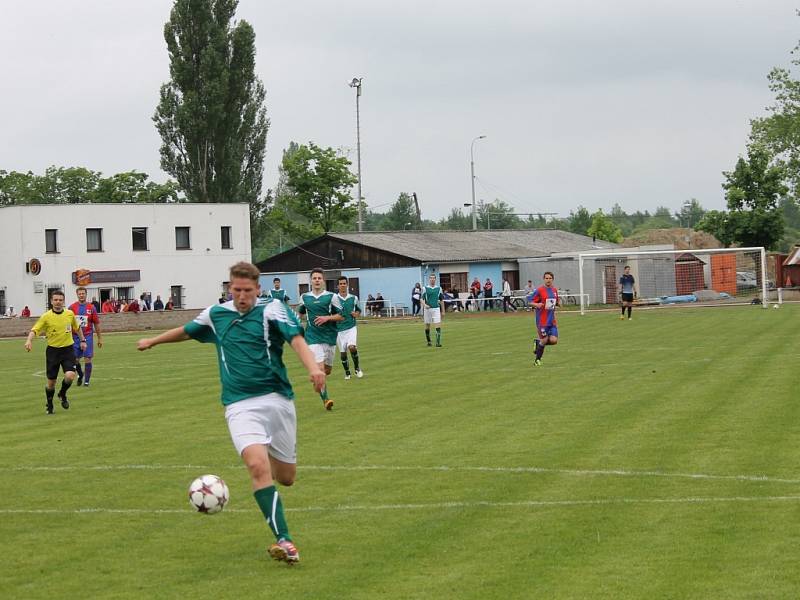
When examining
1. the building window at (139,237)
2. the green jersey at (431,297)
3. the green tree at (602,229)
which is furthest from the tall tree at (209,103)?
the green tree at (602,229)

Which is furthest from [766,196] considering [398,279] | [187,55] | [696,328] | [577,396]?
[577,396]

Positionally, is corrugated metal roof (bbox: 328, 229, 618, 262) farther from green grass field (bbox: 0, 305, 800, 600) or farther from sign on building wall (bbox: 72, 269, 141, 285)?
green grass field (bbox: 0, 305, 800, 600)

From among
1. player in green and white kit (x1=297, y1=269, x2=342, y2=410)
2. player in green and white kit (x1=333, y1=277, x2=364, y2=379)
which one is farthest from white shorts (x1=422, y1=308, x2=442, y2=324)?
player in green and white kit (x1=297, y1=269, x2=342, y2=410)

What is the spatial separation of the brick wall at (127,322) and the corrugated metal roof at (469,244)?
54.1 feet

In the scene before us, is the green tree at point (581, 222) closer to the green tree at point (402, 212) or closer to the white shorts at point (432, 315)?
the green tree at point (402, 212)

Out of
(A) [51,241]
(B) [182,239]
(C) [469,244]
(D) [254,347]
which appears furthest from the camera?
(C) [469,244]

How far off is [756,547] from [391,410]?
32.5 feet

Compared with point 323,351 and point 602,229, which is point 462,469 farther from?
point 602,229

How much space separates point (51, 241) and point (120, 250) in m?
4.25

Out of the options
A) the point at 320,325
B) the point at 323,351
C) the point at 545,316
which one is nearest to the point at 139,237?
the point at 545,316

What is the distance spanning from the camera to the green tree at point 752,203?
262ft

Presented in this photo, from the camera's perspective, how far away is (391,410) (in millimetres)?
17859

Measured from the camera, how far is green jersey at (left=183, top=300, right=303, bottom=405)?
858 centimetres

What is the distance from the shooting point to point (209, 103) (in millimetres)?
77312
